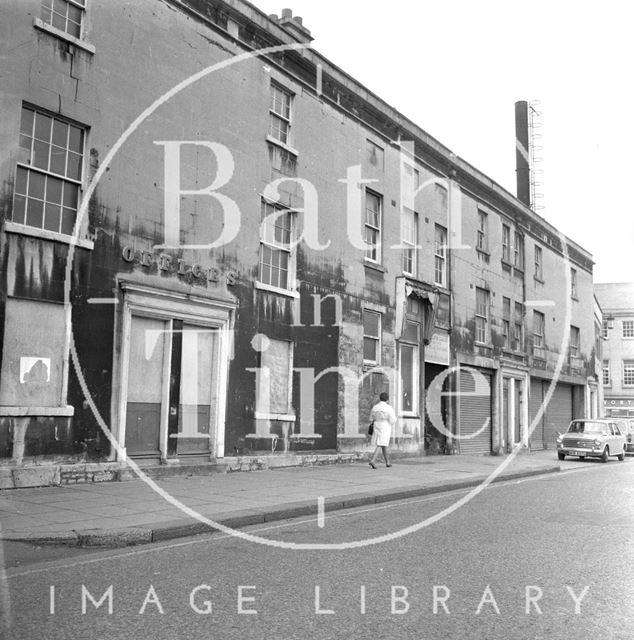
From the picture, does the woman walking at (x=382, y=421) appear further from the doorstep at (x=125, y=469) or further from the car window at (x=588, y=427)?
the car window at (x=588, y=427)

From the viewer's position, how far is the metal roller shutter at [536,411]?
1210 inches

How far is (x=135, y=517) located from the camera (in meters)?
8.70

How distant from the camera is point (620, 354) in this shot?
205ft

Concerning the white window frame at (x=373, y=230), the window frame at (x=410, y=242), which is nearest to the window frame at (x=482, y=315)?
the window frame at (x=410, y=242)

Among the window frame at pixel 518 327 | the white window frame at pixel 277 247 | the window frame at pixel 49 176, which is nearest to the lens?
the window frame at pixel 49 176

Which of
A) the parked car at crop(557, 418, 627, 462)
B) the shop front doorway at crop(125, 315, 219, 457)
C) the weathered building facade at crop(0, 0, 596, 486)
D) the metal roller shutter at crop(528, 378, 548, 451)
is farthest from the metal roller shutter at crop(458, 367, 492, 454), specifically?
the shop front doorway at crop(125, 315, 219, 457)

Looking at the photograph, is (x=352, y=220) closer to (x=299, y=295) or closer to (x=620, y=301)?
(x=299, y=295)

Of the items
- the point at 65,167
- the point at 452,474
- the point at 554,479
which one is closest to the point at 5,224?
the point at 65,167

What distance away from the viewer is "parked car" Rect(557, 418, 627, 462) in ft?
79.5

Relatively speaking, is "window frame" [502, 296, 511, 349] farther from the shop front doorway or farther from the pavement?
the shop front doorway

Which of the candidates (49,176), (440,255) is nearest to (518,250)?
(440,255)

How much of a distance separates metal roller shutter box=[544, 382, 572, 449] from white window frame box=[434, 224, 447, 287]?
11751 mm

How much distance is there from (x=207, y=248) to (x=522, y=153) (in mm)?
30914

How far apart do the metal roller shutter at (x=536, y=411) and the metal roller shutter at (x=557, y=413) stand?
454 mm
